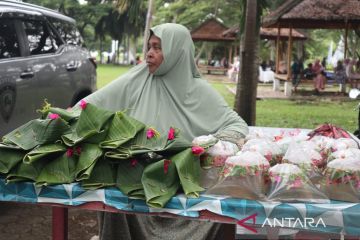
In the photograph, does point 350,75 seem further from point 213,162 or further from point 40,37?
point 213,162

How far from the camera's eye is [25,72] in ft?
15.8

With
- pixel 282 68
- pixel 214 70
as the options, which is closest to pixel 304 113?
pixel 282 68

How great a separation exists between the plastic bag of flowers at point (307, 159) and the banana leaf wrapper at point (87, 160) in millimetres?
754

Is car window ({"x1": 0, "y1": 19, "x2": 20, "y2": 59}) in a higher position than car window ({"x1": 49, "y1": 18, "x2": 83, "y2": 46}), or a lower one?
lower

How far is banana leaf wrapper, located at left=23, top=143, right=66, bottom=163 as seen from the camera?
76.0 inches

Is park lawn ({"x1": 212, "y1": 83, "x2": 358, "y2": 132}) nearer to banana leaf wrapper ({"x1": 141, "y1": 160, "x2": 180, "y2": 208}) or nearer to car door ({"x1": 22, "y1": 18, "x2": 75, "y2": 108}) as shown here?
car door ({"x1": 22, "y1": 18, "x2": 75, "y2": 108})

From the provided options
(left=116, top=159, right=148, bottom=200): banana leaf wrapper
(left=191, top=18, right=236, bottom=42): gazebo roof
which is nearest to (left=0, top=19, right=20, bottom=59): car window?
(left=116, top=159, right=148, bottom=200): banana leaf wrapper

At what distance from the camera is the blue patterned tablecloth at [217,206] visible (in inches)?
66.9

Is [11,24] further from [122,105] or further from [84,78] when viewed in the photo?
[122,105]

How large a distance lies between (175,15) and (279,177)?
34653 millimetres

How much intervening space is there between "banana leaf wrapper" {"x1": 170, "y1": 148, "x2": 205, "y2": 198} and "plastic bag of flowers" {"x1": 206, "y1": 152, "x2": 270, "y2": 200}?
6 centimetres

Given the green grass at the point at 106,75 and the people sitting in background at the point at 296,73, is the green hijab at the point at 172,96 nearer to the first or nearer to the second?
the green grass at the point at 106,75

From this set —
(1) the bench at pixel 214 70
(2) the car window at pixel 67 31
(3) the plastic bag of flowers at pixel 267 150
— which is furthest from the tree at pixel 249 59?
(1) the bench at pixel 214 70

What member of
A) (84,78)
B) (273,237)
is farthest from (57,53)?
(273,237)
